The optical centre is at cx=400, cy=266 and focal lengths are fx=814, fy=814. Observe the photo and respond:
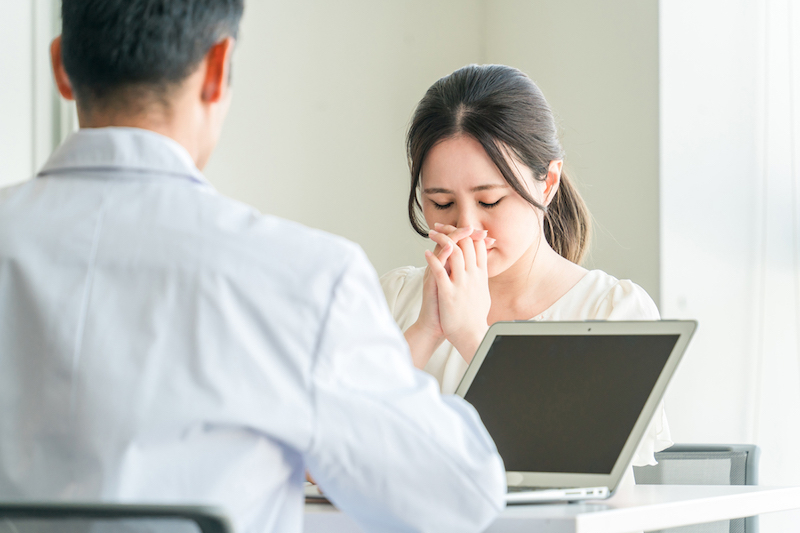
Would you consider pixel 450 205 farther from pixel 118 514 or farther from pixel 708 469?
pixel 118 514

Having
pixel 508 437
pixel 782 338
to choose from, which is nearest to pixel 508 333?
pixel 508 437

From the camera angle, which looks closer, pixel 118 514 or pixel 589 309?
pixel 118 514

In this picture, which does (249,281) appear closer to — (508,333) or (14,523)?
(14,523)

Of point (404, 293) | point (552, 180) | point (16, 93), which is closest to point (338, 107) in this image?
point (16, 93)

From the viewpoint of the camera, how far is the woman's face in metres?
1.41

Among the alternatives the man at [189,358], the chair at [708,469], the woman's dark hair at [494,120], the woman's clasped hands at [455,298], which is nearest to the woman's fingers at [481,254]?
the woman's clasped hands at [455,298]

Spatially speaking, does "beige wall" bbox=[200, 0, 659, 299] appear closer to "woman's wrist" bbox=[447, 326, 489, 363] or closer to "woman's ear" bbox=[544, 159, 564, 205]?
"woman's ear" bbox=[544, 159, 564, 205]

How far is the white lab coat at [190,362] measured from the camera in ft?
1.81

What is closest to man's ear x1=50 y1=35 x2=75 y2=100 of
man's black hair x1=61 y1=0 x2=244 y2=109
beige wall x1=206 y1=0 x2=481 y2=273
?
man's black hair x1=61 y1=0 x2=244 y2=109

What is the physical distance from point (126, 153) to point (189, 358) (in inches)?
6.9

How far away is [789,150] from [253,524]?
6.45ft

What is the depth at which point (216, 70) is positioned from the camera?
0.67 meters

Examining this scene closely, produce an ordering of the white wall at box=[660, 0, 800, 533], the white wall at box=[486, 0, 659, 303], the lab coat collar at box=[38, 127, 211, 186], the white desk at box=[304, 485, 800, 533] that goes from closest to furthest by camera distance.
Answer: the lab coat collar at box=[38, 127, 211, 186] → the white desk at box=[304, 485, 800, 533] → the white wall at box=[660, 0, 800, 533] → the white wall at box=[486, 0, 659, 303]

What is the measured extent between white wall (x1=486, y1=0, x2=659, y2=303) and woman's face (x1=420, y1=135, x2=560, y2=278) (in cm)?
92
